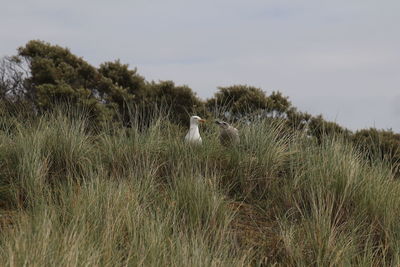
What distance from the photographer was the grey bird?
9.41 meters

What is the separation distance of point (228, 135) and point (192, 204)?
105 inches

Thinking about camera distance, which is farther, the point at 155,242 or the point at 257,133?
the point at 257,133

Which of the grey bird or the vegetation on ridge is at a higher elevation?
the grey bird

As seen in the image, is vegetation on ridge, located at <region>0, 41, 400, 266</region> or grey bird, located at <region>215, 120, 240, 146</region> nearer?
vegetation on ridge, located at <region>0, 41, 400, 266</region>

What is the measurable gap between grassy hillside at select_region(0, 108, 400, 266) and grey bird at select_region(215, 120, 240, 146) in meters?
0.14

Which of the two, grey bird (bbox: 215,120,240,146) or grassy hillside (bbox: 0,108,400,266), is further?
grey bird (bbox: 215,120,240,146)

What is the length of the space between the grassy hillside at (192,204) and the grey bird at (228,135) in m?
0.14

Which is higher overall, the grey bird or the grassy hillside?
the grey bird

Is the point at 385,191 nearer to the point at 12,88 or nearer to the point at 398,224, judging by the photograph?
the point at 398,224

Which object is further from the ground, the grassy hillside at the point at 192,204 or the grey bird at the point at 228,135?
the grey bird at the point at 228,135

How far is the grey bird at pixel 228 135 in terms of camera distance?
9410mm

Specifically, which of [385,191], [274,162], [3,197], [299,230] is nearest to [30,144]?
[3,197]

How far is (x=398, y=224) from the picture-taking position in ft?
23.5

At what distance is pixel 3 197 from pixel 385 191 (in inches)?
182
